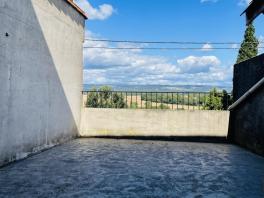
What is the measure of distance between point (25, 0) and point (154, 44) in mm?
8765

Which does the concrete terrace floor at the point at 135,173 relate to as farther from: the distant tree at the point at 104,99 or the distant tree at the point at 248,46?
the distant tree at the point at 248,46

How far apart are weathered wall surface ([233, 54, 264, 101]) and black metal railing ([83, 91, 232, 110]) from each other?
1.06 metres

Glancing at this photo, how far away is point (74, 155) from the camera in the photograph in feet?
26.4

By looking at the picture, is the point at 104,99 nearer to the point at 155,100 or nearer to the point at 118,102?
the point at 118,102

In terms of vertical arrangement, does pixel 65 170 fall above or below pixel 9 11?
below

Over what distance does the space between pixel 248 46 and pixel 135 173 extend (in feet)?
37.7

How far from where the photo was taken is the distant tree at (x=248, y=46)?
15.5 meters

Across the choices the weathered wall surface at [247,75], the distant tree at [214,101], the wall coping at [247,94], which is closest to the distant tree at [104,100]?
the distant tree at [214,101]

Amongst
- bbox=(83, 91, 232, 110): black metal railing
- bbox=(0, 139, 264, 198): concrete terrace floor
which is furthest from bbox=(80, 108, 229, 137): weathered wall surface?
bbox=(0, 139, 264, 198): concrete terrace floor

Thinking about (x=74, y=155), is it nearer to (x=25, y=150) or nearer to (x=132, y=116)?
(x=25, y=150)

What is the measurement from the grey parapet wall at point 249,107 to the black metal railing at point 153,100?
117 cm

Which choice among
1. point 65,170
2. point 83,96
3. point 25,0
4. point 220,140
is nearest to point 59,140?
point 83,96

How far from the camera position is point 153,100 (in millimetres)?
12164

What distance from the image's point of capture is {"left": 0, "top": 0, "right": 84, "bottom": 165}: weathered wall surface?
265 inches
